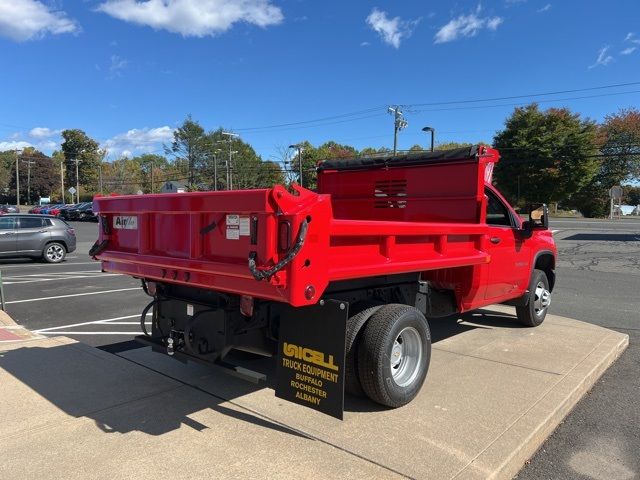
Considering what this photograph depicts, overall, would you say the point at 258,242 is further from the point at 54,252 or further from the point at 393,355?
the point at 54,252

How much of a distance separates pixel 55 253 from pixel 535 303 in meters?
14.6

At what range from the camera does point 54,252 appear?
16.1 metres

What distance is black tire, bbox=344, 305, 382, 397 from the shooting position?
12.5 feet

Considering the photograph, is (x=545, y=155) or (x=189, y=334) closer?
(x=189, y=334)

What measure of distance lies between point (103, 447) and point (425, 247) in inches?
108

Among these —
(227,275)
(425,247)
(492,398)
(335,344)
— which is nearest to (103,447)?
(227,275)

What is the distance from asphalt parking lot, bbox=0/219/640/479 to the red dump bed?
1.62 metres

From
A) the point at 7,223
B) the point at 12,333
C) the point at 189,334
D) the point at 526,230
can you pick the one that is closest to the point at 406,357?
the point at 189,334

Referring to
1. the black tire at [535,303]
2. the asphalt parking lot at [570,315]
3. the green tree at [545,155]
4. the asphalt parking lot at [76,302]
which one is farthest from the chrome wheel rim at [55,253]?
the green tree at [545,155]

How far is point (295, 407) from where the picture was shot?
411 centimetres

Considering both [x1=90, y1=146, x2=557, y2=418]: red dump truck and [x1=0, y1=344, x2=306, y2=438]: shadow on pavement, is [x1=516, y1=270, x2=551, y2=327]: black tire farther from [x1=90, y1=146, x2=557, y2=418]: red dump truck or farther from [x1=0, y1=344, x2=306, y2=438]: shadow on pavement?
[x1=0, y1=344, x2=306, y2=438]: shadow on pavement

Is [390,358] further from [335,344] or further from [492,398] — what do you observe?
[492,398]

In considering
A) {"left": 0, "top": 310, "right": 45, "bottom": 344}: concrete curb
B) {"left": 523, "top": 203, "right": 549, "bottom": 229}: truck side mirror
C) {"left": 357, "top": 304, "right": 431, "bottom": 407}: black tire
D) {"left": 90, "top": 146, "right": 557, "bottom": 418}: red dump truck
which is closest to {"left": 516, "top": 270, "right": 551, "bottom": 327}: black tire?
{"left": 523, "top": 203, "right": 549, "bottom": 229}: truck side mirror

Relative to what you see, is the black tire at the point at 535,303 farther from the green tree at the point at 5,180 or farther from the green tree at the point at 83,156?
the green tree at the point at 5,180
